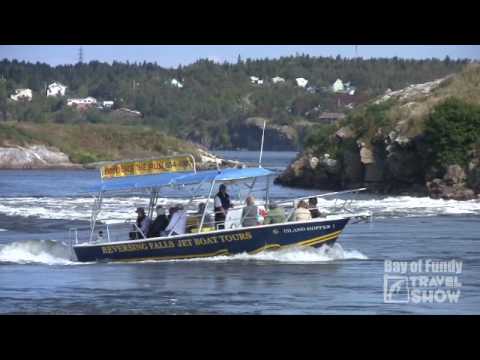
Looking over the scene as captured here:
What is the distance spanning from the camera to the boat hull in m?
29.7

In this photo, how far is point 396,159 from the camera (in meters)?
A: 64.4

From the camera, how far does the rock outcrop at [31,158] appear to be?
13325cm

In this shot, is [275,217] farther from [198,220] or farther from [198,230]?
[198,220]

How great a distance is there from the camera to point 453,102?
210 ft

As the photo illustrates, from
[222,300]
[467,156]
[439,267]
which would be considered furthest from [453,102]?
[222,300]

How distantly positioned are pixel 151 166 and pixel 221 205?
7.11 ft

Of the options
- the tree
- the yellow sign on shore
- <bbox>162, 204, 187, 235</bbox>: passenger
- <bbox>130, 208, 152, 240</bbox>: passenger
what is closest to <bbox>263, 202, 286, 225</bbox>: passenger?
<bbox>162, 204, 187, 235</bbox>: passenger

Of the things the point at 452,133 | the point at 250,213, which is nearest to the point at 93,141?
the point at 452,133

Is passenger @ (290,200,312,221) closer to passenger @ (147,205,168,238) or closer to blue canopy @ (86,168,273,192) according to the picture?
blue canopy @ (86,168,273,192)

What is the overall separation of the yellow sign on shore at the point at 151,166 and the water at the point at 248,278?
2.46 m

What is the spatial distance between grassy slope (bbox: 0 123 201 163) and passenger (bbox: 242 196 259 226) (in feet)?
351
